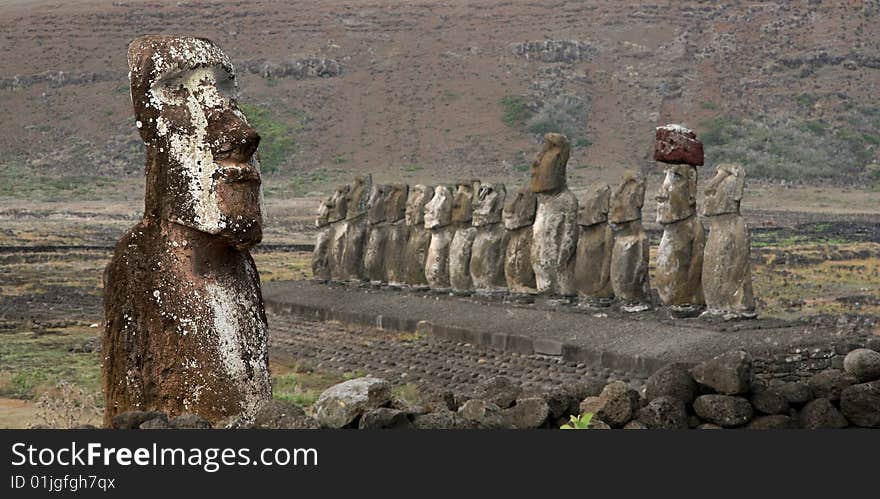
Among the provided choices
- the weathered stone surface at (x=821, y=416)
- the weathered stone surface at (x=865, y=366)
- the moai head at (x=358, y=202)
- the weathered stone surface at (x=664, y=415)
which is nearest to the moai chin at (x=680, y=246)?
the weathered stone surface at (x=865, y=366)

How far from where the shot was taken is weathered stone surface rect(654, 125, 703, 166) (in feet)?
49.2

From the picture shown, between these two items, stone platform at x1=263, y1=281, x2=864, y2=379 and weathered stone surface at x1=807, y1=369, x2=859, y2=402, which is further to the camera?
stone platform at x1=263, y1=281, x2=864, y2=379

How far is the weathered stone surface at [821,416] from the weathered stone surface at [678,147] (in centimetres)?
714

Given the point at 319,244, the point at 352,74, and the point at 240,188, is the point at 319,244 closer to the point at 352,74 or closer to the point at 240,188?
the point at 240,188

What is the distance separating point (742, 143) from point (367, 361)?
163ft

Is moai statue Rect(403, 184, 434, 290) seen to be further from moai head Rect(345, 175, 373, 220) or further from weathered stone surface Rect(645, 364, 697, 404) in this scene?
weathered stone surface Rect(645, 364, 697, 404)

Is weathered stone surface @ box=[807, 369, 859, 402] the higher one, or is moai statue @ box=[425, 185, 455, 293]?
weathered stone surface @ box=[807, 369, 859, 402]

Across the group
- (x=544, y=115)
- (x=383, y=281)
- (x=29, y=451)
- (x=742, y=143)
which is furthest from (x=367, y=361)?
(x=544, y=115)

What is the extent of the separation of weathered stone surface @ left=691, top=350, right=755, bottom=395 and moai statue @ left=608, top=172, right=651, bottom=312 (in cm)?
742

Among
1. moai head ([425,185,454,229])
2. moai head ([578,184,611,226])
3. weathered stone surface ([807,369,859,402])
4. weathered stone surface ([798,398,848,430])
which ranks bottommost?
moai head ([425,185,454,229])

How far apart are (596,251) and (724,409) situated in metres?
8.34

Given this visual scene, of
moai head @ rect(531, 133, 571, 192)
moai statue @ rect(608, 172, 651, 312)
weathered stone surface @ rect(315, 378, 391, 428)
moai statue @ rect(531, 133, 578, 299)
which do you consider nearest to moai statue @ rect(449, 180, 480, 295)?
moai statue @ rect(531, 133, 578, 299)

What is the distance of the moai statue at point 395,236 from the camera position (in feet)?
67.4

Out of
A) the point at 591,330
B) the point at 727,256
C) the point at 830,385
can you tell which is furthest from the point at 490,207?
the point at 830,385
